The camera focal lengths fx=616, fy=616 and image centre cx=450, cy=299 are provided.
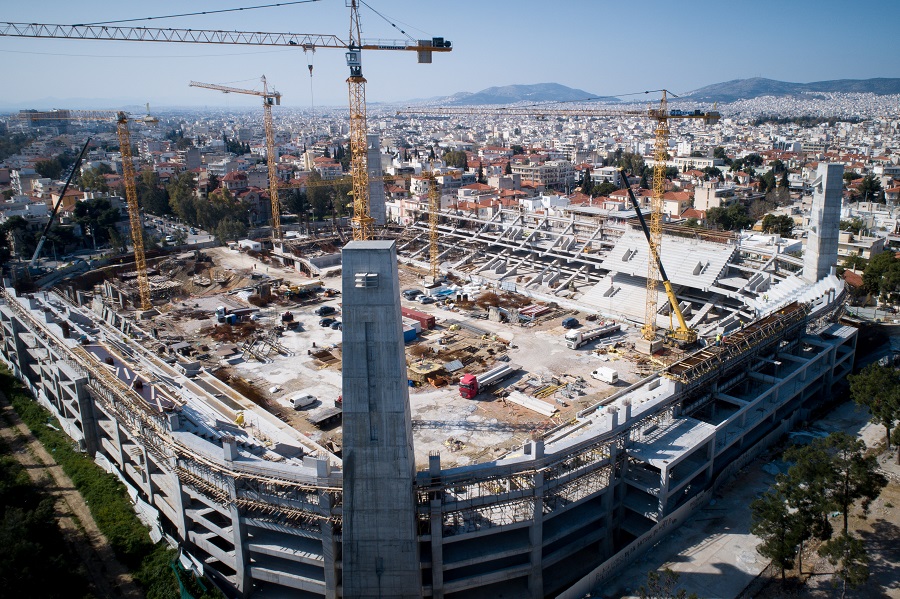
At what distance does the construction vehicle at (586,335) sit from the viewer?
28847 millimetres

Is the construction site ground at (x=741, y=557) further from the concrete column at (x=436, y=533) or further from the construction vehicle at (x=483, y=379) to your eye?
the construction vehicle at (x=483, y=379)

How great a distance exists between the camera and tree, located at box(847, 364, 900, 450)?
18.9 meters

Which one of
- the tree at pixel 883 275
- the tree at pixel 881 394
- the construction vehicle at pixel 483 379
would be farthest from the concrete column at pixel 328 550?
the tree at pixel 883 275

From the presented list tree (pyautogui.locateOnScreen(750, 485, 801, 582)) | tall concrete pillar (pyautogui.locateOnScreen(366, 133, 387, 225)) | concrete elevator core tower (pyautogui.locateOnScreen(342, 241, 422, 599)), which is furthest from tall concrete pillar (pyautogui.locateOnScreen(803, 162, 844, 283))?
A: tall concrete pillar (pyautogui.locateOnScreen(366, 133, 387, 225))

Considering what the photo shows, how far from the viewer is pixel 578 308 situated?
3391 cm

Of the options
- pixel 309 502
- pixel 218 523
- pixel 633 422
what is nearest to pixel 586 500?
pixel 633 422

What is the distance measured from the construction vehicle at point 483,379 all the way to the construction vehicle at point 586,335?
3756mm

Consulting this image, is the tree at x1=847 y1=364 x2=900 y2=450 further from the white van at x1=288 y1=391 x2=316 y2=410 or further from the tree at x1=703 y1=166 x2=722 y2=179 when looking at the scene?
the tree at x1=703 y1=166 x2=722 y2=179

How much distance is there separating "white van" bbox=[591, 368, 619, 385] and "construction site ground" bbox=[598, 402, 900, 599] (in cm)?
696

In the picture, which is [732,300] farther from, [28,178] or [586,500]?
[28,178]

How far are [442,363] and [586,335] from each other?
726 cm

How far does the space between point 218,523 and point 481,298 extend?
73.4 feet

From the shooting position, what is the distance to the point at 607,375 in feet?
82.7

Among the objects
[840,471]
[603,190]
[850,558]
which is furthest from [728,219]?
[850,558]
